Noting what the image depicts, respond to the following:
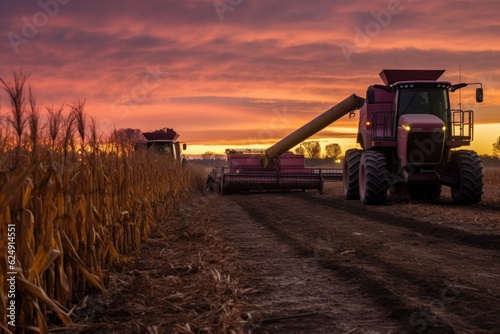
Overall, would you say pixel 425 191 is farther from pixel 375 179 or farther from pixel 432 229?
pixel 432 229

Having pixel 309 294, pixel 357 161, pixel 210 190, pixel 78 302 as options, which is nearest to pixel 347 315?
pixel 309 294

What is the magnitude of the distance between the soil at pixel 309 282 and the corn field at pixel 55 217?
330 mm

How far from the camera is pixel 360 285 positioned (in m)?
5.98

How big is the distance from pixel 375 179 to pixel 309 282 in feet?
30.1

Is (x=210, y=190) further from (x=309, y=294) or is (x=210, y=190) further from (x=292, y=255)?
(x=309, y=294)

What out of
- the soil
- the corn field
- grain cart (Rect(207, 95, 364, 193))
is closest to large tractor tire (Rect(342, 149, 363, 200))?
grain cart (Rect(207, 95, 364, 193))

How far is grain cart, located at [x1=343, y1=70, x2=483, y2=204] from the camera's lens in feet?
47.4

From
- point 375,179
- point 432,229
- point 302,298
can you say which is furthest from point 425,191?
point 302,298

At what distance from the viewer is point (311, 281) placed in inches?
247

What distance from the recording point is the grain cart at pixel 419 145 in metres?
14.4

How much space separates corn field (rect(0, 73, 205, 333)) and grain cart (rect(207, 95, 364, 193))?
15164mm

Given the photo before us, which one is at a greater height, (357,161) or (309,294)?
(357,161)

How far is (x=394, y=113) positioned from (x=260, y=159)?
1000 cm

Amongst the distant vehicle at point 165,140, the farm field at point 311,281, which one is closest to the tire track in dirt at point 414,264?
the farm field at point 311,281
